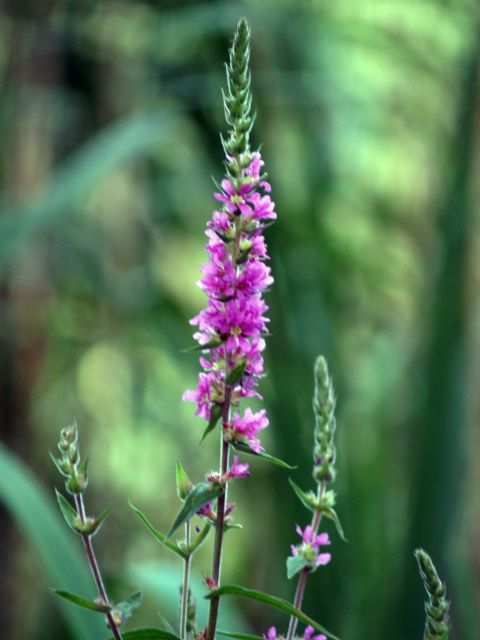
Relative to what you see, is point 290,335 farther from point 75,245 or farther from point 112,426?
point 112,426

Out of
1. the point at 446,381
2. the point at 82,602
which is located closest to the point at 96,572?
the point at 82,602

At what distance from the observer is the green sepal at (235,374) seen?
0.60 feet

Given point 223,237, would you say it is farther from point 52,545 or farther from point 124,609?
point 52,545

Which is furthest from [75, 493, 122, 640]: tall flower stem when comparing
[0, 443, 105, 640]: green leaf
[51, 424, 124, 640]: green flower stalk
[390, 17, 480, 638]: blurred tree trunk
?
[390, 17, 480, 638]: blurred tree trunk

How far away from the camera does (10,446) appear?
917 millimetres

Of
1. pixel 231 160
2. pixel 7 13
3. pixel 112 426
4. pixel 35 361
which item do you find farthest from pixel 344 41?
pixel 231 160

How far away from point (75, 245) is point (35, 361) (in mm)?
163

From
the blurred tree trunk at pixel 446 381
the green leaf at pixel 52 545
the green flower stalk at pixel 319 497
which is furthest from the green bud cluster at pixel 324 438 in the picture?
the blurred tree trunk at pixel 446 381

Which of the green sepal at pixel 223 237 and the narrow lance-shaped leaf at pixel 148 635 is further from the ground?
the green sepal at pixel 223 237

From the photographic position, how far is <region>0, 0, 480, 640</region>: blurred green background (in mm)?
647

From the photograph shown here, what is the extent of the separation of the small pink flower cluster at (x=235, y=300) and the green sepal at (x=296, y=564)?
0.09 ft

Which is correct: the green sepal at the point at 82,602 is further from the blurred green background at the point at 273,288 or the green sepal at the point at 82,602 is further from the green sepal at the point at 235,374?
the blurred green background at the point at 273,288

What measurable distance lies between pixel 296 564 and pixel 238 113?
0.10 metres

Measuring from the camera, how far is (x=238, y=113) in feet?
0.64
